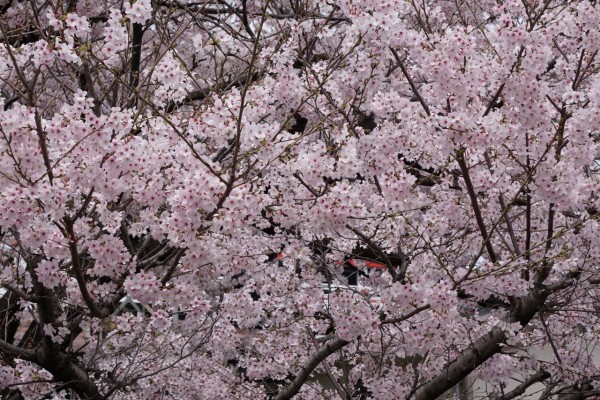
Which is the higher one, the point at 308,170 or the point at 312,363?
the point at 312,363

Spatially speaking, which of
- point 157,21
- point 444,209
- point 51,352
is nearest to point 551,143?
point 444,209

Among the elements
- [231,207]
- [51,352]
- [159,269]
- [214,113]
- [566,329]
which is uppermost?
[566,329]

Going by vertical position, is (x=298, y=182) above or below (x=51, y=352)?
above

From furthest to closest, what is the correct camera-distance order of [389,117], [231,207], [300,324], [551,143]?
1. [300,324]
2. [389,117]
3. [551,143]
4. [231,207]

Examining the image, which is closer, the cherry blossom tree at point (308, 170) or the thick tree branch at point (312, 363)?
the cherry blossom tree at point (308, 170)

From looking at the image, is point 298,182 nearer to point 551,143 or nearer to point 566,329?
point 551,143

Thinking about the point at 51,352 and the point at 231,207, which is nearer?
the point at 231,207

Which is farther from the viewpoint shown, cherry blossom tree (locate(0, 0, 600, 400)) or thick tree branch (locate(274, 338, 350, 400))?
thick tree branch (locate(274, 338, 350, 400))

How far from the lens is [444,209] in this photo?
641 centimetres

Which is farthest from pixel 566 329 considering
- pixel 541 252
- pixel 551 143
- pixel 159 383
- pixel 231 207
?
pixel 231 207

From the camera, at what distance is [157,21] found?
5.51 meters

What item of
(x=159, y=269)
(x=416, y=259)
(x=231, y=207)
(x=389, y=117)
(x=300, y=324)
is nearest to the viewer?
(x=231, y=207)

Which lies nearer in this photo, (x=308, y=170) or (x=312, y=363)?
(x=308, y=170)

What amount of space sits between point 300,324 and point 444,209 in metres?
2.67
